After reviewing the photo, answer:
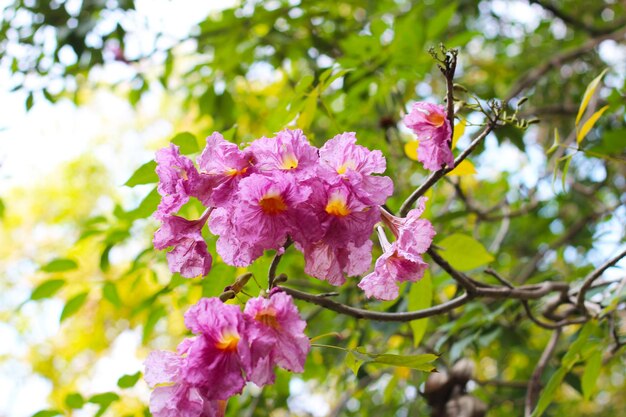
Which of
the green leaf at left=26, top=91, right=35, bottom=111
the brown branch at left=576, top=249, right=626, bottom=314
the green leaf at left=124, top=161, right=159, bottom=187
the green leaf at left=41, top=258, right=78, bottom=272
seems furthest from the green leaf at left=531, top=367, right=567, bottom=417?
the green leaf at left=26, top=91, right=35, bottom=111

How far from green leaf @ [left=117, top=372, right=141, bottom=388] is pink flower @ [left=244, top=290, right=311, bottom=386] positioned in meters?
0.77

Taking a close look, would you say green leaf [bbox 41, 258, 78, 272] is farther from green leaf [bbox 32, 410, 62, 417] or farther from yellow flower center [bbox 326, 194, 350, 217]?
yellow flower center [bbox 326, 194, 350, 217]

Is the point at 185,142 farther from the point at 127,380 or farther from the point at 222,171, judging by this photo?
the point at 127,380

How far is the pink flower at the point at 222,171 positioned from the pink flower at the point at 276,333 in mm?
156

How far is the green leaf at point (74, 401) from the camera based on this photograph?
164cm

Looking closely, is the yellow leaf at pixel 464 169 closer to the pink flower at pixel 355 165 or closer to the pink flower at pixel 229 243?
the pink flower at pixel 355 165

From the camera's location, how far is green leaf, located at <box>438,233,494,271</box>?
4.09ft

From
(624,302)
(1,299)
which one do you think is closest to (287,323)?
(624,302)

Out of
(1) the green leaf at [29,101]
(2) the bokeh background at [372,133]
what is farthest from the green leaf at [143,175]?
(1) the green leaf at [29,101]

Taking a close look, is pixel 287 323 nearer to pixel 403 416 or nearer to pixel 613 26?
pixel 403 416

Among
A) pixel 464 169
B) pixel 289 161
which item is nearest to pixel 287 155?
pixel 289 161

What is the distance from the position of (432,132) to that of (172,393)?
472 mm

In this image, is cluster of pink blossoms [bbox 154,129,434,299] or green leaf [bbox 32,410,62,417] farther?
green leaf [bbox 32,410,62,417]

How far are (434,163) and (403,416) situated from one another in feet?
5.79
